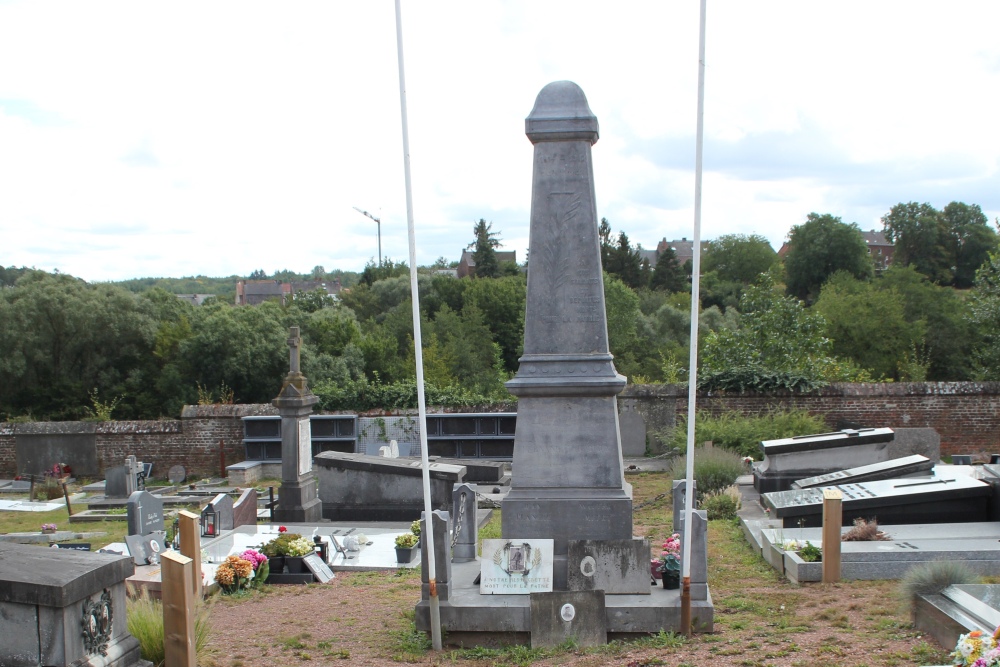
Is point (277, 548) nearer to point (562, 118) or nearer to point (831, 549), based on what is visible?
point (562, 118)

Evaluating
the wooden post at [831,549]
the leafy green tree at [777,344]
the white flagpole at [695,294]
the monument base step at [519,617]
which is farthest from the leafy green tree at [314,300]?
the white flagpole at [695,294]

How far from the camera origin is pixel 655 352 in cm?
4388

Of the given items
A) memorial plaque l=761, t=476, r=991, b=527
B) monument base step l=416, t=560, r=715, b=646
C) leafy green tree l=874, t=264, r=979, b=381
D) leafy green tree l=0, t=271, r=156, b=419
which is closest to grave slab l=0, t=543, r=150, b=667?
monument base step l=416, t=560, r=715, b=646

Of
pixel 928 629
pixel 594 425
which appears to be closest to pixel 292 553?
pixel 594 425

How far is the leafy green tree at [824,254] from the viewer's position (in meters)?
56.3

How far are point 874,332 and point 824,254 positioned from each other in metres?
21.8

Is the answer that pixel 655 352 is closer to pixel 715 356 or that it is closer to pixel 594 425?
pixel 715 356

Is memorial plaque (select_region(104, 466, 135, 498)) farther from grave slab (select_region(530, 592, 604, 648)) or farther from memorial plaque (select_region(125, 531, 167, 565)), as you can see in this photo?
grave slab (select_region(530, 592, 604, 648))

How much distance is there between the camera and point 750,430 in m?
16.1

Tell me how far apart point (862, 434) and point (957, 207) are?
52.4 metres

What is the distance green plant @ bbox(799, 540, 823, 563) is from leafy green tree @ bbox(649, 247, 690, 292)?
171ft

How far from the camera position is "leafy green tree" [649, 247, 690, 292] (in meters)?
60.0

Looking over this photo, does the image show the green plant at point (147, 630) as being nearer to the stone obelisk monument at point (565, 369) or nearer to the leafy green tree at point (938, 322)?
the stone obelisk monument at point (565, 369)

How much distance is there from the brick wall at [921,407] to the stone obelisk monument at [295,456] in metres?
8.78
